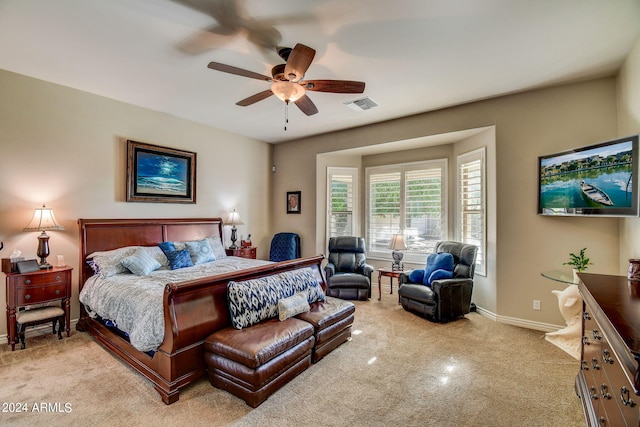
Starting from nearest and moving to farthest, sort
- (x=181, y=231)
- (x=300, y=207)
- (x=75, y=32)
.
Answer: (x=75, y=32) < (x=181, y=231) < (x=300, y=207)

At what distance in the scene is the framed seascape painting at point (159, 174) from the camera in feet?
13.9

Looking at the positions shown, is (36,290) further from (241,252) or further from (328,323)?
(328,323)

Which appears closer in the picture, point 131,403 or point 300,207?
point 131,403

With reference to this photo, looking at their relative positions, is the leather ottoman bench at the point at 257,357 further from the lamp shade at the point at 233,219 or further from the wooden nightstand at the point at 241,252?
the lamp shade at the point at 233,219

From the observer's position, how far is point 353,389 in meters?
2.41

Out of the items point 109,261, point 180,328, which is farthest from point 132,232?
point 180,328

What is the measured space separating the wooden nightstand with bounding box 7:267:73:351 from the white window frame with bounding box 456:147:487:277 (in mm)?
5419

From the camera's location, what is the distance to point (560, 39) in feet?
8.57

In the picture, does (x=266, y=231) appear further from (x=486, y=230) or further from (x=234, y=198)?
(x=486, y=230)

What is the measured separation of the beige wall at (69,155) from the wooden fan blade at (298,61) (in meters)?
3.02

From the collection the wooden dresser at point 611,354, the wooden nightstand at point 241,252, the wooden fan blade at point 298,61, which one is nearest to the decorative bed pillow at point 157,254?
the wooden nightstand at point 241,252

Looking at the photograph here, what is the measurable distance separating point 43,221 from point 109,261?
0.82 m

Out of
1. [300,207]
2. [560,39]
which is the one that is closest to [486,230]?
[560,39]

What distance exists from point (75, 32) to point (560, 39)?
14.2 ft
